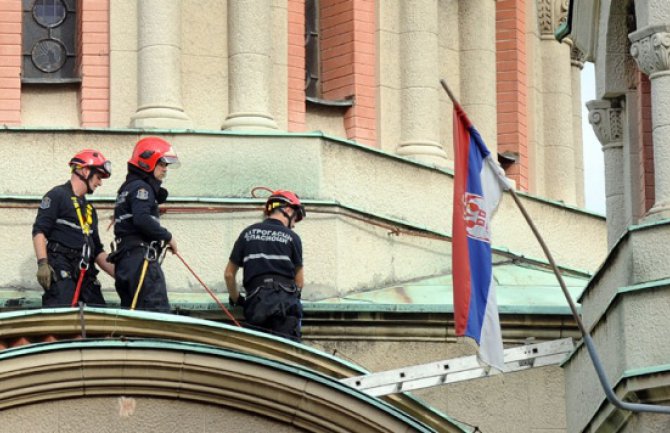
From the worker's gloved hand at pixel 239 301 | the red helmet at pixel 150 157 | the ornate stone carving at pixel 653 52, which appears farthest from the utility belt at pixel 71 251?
the ornate stone carving at pixel 653 52

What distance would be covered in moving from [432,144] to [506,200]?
914mm

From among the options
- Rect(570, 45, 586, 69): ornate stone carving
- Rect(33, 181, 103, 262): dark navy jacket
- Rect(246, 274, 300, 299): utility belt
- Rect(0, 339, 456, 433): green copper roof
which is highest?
Rect(570, 45, 586, 69): ornate stone carving

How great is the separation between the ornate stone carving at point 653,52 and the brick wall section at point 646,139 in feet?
1.99

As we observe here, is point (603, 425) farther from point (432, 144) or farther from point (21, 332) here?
point (432, 144)

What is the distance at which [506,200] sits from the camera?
121 ft

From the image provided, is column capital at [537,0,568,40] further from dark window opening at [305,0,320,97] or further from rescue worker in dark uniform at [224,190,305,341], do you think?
rescue worker in dark uniform at [224,190,305,341]

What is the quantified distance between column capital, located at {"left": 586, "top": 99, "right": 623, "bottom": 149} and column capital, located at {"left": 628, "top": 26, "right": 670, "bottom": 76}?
1268 millimetres

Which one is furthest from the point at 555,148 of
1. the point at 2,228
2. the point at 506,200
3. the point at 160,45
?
the point at 2,228

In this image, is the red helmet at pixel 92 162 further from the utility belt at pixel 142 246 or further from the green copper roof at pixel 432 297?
the green copper roof at pixel 432 297

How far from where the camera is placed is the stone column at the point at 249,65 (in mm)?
35375

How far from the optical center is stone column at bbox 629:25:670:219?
2788cm

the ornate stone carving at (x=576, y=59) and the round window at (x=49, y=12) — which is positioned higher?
the ornate stone carving at (x=576, y=59)

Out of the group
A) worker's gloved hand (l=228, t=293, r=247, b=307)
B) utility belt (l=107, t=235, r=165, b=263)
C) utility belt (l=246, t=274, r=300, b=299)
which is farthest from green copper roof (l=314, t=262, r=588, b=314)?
utility belt (l=107, t=235, r=165, b=263)

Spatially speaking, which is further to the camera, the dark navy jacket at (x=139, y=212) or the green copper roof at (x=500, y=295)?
the green copper roof at (x=500, y=295)
